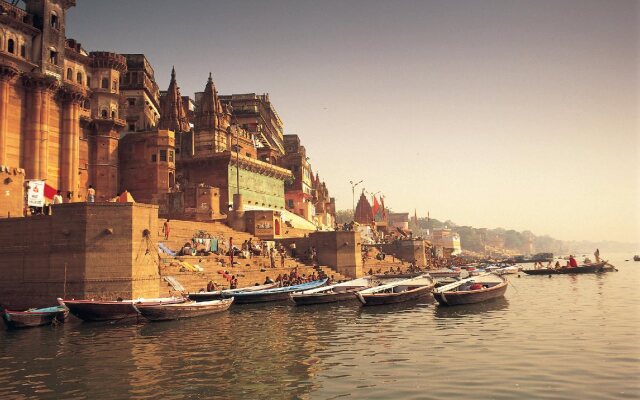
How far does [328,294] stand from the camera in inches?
1287

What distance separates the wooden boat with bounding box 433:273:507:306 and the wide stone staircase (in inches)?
564

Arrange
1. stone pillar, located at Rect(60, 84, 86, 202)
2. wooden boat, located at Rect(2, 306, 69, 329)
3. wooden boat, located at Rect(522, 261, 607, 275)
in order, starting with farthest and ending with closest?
wooden boat, located at Rect(522, 261, 607, 275) → stone pillar, located at Rect(60, 84, 86, 202) → wooden boat, located at Rect(2, 306, 69, 329)

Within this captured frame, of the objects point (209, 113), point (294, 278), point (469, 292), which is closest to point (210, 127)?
point (209, 113)

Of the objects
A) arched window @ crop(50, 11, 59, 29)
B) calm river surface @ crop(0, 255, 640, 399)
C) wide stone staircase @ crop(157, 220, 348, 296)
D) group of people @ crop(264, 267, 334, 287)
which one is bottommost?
calm river surface @ crop(0, 255, 640, 399)

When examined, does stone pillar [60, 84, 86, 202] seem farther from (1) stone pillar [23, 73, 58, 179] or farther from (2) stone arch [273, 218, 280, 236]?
(2) stone arch [273, 218, 280, 236]

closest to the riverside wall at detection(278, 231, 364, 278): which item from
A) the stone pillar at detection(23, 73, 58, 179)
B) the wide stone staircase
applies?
the wide stone staircase

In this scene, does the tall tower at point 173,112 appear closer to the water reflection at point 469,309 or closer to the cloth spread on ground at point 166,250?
the cloth spread on ground at point 166,250

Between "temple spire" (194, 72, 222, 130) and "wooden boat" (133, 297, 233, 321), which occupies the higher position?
"temple spire" (194, 72, 222, 130)

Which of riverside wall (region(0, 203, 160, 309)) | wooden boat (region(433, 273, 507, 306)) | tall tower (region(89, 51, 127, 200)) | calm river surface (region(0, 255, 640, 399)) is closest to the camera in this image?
calm river surface (region(0, 255, 640, 399))

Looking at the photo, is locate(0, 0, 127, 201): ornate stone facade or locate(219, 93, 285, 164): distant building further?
locate(219, 93, 285, 164): distant building

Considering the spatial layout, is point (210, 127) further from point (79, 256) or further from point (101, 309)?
point (101, 309)

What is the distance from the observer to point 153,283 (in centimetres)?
2847

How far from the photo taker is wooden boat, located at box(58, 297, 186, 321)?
24266mm

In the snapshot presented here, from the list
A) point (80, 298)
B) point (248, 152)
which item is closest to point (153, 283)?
point (80, 298)
